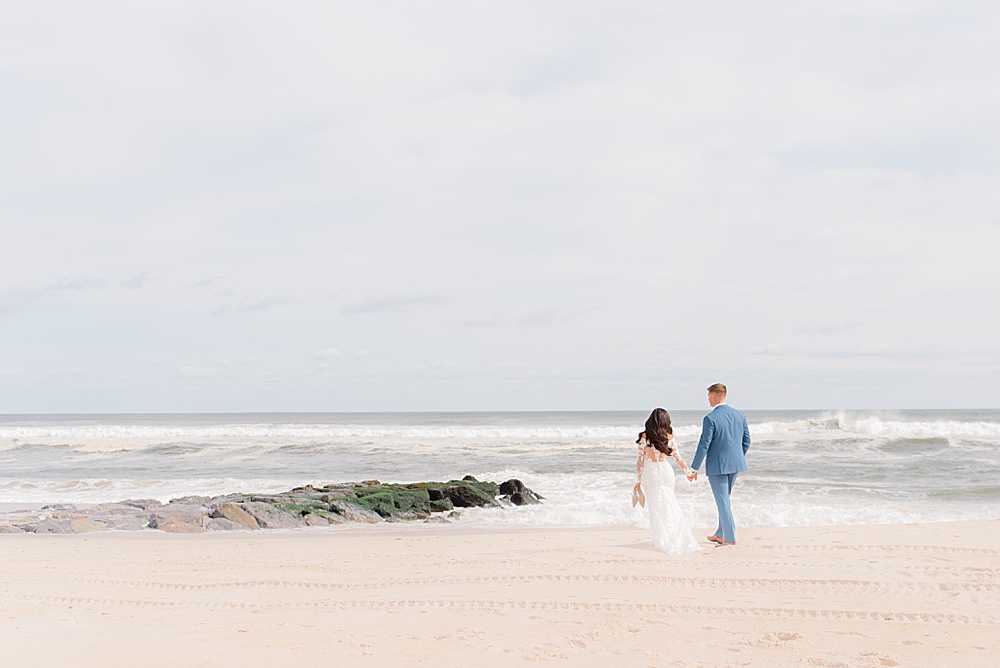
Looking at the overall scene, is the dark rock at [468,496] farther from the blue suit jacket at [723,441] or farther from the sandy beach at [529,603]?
the blue suit jacket at [723,441]

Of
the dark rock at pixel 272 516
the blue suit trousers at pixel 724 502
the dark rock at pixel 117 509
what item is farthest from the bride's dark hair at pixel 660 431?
the dark rock at pixel 117 509

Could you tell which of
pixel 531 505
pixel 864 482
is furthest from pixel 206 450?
pixel 864 482

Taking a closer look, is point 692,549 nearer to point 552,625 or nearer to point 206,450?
point 552,625

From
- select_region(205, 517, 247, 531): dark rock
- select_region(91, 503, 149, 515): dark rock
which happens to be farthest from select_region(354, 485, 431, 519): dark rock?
select_region(91, 503, 149, 515): dark rock

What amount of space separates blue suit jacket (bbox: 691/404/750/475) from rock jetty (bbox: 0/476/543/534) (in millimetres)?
6975

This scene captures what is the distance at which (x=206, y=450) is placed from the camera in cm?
3275

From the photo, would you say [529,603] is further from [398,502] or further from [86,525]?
[86,525]

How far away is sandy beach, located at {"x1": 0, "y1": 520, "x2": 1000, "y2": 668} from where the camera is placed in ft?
15.3

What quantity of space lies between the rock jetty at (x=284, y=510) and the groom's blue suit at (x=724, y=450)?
22.3ft

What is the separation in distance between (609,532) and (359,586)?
4.49 metres

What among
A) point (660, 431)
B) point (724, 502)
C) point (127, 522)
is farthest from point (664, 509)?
point (127, 522)

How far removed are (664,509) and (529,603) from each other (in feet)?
10.2

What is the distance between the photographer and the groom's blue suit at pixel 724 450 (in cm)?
836

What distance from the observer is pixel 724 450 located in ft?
27.4
